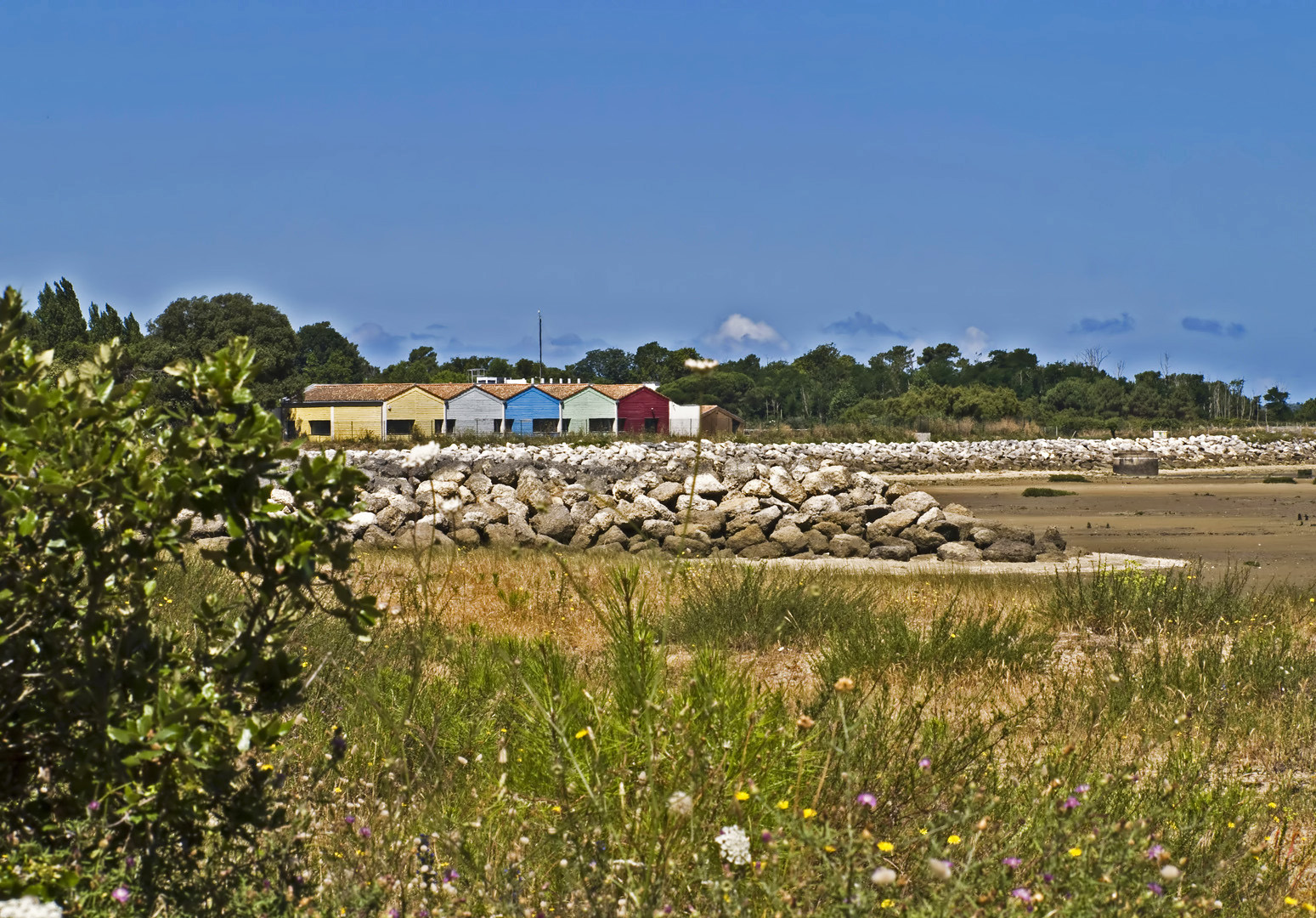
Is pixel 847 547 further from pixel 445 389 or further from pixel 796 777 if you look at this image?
pixel 445 389

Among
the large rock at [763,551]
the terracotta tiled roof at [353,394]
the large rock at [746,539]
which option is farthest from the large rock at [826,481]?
the terracotta tiled roof at [353,394]

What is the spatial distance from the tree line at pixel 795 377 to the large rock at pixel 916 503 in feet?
84.2

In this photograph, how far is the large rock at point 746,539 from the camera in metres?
17.6

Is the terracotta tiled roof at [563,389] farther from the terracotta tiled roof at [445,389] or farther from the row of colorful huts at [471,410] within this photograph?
the terracotta tiled roof at [445,389]

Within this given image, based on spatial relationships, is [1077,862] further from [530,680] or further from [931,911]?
[530,680]

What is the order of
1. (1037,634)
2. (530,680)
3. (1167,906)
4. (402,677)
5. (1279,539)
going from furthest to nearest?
(1279,539) < (1037,634) < (402,677) < (530,680) < (1167,906)

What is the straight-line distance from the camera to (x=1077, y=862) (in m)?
2.97

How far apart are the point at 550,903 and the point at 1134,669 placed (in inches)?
187

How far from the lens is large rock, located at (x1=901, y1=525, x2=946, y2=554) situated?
17.6 metres

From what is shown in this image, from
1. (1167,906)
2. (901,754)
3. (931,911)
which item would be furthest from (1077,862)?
(901,754)

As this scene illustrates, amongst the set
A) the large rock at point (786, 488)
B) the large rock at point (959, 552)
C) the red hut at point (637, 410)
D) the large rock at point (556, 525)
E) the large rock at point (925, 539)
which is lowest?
the large rock at point (959, 552)

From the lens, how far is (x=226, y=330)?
73.9m

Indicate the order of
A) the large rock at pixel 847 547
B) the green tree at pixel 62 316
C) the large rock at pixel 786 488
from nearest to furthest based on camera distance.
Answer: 1. the large rock at pixel 847 547
2. the large rock at pixel 786 488
3. the green tree at pixel 62 316

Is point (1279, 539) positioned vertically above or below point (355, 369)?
below
